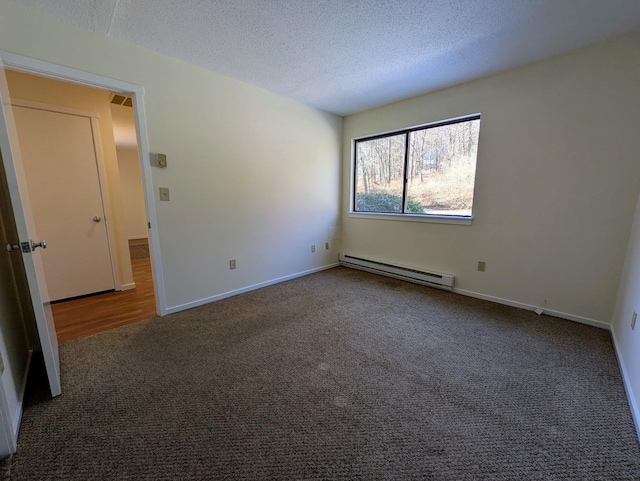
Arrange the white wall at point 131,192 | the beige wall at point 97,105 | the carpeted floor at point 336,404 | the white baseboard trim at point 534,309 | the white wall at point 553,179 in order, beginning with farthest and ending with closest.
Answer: the white wall at point 131,192, the beige wall at point 97,105, the white baseboard trim at point 534,309, the white wall at point 553,179, the carpeted floor at point 336,404

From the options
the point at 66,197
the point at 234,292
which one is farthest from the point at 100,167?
the point at 234,292

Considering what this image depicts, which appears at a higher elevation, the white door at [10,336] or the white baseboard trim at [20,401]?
the white door at [10,336]

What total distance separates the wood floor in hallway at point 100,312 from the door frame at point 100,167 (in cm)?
30

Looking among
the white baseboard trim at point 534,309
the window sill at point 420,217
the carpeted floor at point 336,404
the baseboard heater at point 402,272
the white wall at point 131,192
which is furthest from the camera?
the white wall at point 131,192

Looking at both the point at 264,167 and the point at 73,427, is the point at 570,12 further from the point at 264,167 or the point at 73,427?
the point at 73,427

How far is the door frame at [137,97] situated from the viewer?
182cm

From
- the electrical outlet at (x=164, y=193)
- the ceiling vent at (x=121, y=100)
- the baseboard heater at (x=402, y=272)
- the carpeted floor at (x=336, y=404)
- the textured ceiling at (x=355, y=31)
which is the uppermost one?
the ceiling vent at (x=121, y=100)

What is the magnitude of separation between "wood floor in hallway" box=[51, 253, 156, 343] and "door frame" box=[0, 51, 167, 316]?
340 mm

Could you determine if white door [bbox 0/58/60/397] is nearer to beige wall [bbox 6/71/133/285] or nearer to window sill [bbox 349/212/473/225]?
beige wall [bbox 6/71/133/285]

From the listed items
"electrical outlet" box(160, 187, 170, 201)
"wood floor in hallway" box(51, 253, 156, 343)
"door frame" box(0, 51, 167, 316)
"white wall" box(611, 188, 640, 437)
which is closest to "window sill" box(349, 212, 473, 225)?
"white wall" box(611, 188, 640, 437)

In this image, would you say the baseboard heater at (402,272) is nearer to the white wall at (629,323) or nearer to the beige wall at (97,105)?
the white wall at (629,323)

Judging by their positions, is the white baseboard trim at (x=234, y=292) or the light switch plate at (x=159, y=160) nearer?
the light switch plate at (x=159, y=160)

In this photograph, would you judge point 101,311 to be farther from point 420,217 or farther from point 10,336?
point 420,217

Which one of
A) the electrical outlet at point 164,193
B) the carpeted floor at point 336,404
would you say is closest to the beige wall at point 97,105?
the electrical outlet at point 164,193
